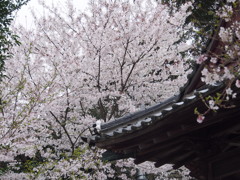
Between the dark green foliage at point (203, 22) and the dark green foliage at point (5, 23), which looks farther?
the dark green foliage at point (5, 23)

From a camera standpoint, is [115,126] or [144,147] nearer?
[144,147]

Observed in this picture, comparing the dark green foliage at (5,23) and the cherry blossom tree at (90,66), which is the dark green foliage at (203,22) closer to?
the cherry blossom tree at (90,66)

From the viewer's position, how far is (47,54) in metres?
9.30

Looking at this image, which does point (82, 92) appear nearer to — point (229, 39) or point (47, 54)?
point (47, 54)

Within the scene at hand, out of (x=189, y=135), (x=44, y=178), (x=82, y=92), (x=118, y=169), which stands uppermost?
(x=82, y=92)

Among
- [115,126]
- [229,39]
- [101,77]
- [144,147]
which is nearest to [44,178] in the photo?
[101,77]

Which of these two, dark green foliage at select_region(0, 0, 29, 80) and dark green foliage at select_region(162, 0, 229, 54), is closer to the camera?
dark green foliage at select_region(162, 0, 229, 54)

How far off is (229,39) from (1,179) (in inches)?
288

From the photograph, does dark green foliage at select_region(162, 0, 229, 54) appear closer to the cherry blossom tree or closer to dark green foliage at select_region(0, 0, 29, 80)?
the cherry blossom tree

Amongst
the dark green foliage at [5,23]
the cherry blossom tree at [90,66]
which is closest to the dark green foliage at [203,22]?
the cherry blossom tree at [90,66]

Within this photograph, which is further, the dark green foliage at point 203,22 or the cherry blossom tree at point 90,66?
the cherry blossom tree at point 90,66

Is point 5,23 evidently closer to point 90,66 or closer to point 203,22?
point 90,66

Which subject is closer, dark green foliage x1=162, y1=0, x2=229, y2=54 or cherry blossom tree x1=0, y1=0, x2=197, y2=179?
dark green foliage x1=162, y1=0, x2=229, y2=54

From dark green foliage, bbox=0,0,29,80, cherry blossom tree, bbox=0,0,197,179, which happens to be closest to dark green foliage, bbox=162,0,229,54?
cherry blossom tree, bbox=0,0,197,179
